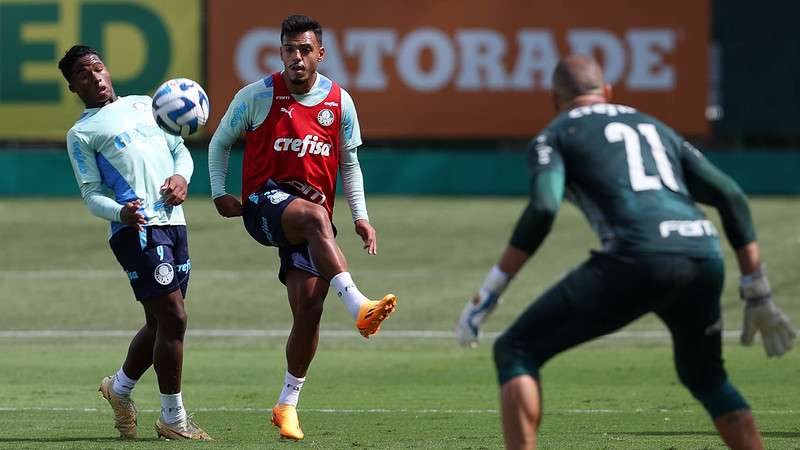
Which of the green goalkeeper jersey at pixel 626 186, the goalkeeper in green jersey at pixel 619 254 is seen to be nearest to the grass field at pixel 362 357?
the goalkeeper in green jersey at pixel 619 254

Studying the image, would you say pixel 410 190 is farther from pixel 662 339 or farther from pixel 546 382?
pixel 546 382

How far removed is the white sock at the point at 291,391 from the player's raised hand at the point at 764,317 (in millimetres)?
3238

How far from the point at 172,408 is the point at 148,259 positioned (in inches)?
35.4

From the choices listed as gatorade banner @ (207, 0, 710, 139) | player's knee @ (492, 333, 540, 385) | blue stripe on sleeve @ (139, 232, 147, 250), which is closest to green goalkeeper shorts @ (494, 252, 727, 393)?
player's knee @ (492, 333, 540, 385)

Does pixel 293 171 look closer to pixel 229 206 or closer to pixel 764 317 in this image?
pixel 229 206

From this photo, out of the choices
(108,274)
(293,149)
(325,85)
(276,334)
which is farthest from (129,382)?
(108,274)

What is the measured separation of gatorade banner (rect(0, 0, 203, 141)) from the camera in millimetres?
30844

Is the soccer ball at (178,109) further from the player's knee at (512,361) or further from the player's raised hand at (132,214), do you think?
the player's knee at (512,361)

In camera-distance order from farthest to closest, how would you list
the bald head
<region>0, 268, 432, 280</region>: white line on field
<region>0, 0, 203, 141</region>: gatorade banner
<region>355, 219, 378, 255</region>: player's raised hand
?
1. <region>0, 0, 203, 141</region>: gatorade banner
2. <region>0, 268, 432, 280</region>: white line on field
3. <region>355, 219, 378, 255</region>: player's raised hand
4. the bald head

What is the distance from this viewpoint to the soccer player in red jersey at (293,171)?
9.23 metres

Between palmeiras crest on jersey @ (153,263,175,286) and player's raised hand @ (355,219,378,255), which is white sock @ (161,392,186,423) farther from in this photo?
player's raised hand @ (355,219,378,255)

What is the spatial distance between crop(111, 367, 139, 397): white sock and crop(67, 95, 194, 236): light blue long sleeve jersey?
38.0 inches

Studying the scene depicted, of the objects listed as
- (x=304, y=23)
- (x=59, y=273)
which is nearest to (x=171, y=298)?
(x=304, y=23)

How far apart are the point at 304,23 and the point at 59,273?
11480 mm
